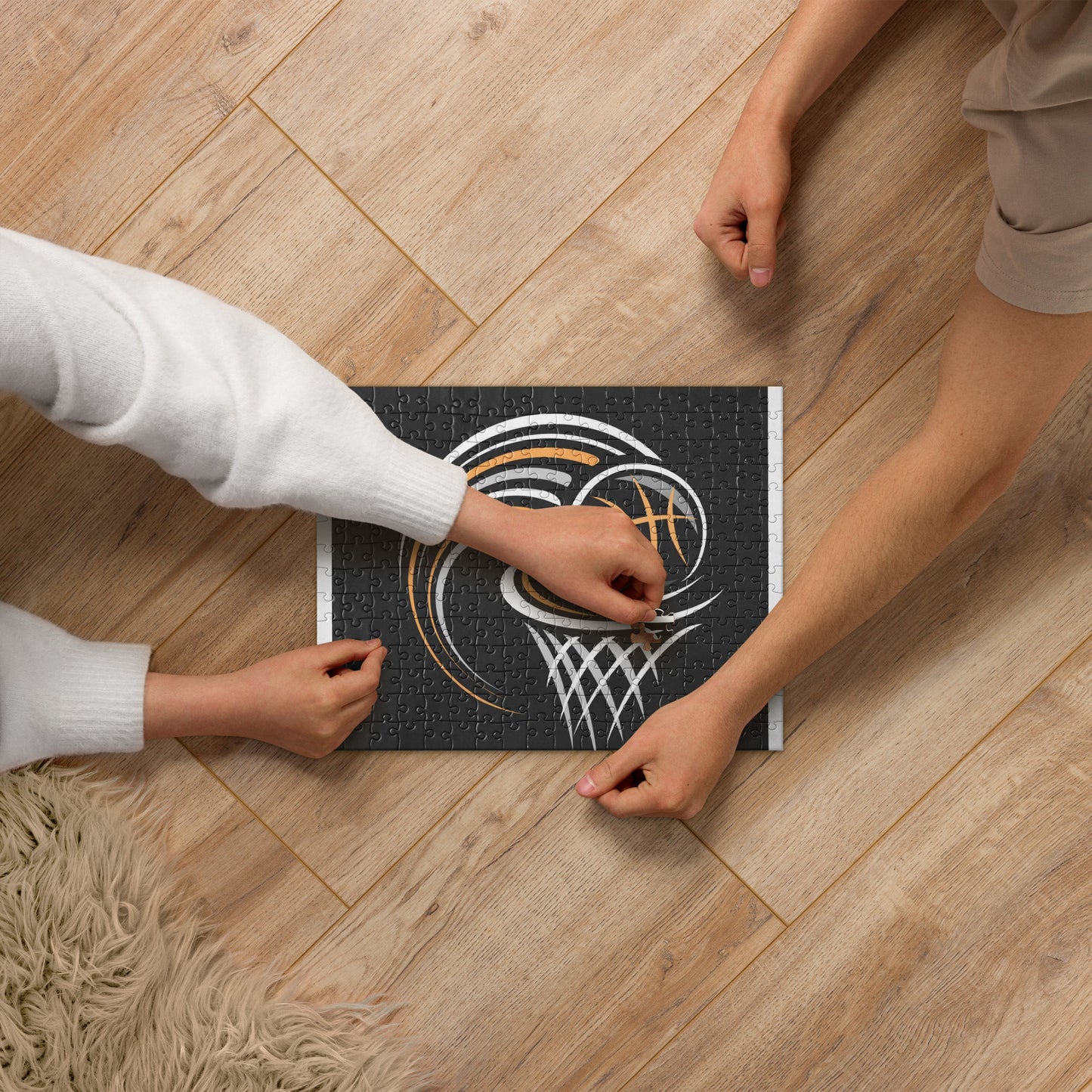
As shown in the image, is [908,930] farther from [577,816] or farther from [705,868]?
[577,816]

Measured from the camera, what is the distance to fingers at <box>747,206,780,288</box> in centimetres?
71

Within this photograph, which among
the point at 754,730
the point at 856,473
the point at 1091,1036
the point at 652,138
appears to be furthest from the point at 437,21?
the point at 1091,1036

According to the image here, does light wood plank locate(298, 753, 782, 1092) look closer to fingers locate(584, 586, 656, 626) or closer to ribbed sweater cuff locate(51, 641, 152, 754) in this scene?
fingers locate(584, 586, 656, 626)

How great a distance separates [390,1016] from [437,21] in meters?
0.86

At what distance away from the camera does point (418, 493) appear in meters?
0.69

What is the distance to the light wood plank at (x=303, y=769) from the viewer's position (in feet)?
2.44

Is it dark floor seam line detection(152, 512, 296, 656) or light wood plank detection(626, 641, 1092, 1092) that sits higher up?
dark floor seam line detection(152, 512, 296, 656)

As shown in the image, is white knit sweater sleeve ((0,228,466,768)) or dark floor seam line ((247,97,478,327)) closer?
white knit sweater sleeve ((0,228,466,768))

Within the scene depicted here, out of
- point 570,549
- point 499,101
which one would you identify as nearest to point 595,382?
point 570,549

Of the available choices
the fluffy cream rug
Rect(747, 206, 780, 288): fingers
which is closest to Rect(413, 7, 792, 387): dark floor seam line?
Rect(747, 206, 780, 288): fingers

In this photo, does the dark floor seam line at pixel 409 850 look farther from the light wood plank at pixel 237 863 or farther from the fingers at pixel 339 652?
the fingers at pixel 339 652

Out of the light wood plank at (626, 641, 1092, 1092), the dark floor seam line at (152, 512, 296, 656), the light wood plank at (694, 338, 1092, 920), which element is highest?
the dark floor seam line at (152, 512, 296, 656)

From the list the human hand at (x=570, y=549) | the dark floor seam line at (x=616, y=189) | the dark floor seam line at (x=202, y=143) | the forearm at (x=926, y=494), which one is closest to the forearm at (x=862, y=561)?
the forearm at (x=926, y=494)

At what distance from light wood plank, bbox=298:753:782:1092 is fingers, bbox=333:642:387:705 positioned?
0.43ft
